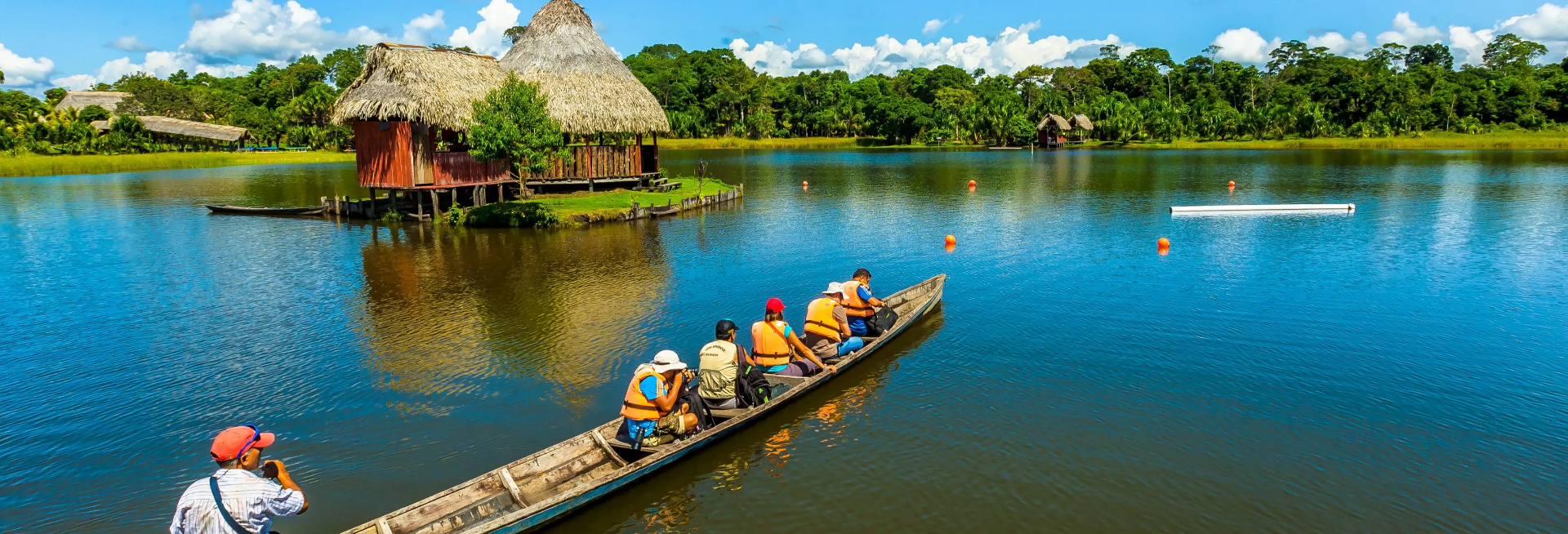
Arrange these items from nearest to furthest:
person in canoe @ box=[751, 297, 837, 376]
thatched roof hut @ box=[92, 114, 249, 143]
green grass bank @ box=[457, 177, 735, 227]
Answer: person in canoe @ box=[751, 297, 837, 376] < green grass bank @ box=[457, 177, 735, 227] < thatched roof hut @ box=[92, 114, 249, 143]

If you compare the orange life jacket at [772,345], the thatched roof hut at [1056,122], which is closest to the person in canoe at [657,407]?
the orange life jacket at [772,345]

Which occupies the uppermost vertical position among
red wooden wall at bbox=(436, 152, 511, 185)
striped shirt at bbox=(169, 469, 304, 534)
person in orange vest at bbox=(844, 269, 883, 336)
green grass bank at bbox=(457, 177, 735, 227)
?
red wooden wall at bbox=(436, 152, 511, 185)

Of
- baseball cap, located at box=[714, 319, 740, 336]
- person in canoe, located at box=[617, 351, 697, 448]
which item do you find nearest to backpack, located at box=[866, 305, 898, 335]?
baseball cap, located at box=[714, 319, 740, 336]

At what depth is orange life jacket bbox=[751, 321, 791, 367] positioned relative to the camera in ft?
46.7

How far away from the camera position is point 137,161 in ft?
221

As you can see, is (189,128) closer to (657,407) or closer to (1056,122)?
(657,407)

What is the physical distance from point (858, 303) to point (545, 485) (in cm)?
782

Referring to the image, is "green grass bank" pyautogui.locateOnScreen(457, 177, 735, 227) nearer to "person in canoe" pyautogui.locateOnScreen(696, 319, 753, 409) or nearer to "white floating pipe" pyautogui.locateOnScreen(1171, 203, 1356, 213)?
"person in canoe" pyautogui.locateOnScreen(696, 319, 753, 409)

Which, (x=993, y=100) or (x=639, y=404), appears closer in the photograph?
(x=639, y=404)

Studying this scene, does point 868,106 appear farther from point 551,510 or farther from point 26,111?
point 551,510

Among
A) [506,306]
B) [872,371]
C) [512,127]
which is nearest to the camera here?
[872,371]

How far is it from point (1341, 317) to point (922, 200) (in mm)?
25808

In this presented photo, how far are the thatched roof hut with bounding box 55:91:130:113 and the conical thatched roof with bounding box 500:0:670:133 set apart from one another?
247 ft

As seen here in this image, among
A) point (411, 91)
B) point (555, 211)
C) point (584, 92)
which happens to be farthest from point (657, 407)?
point (584, 92)
